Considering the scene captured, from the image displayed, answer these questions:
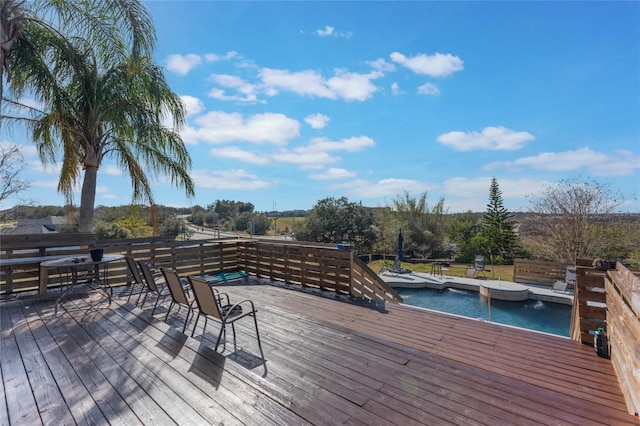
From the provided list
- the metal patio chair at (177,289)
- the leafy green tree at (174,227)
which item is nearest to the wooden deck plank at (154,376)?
the metal patio chair at (177,289)

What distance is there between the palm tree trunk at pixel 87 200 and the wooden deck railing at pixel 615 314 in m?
8.18

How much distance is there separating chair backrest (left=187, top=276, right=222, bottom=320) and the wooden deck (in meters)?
0.34

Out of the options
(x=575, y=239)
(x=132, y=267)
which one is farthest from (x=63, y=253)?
(x=575, y=239)

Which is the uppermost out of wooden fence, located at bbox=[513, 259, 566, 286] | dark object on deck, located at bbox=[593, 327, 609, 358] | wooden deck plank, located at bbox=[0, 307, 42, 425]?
dark object on deck, located at bbox=[593, 327, 609, 358]

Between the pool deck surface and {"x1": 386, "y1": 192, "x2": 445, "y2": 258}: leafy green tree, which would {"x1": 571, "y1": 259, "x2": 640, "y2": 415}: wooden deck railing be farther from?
{"x1": 386, "y1": 192, "x2": 445, "y2": 258}: leafy green tree

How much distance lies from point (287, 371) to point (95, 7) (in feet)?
24.3

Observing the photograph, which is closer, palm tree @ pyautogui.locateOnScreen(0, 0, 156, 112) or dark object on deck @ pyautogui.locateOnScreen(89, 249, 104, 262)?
dark object on deck @ pyautogui.locateOnScreen(89, 249, 104, 262)

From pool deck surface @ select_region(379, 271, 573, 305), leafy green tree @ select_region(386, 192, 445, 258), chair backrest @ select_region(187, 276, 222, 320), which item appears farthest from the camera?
leafy green tree @ select_region(386, 192, 445, 258)

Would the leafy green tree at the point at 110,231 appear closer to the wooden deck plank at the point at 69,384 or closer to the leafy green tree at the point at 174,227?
the leafy green tree at the point at 174,227

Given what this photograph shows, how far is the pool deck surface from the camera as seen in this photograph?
10203 mm

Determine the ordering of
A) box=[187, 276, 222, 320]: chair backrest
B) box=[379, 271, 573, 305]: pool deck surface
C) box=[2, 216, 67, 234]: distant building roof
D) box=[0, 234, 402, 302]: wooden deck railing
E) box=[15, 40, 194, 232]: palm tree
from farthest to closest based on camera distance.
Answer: box=[2, 216, 67, 234]: distant building roof < box=[379, 271, 573, 305]: pool deck surface < box=[15, 40, 194, 232]: palm tree < box=[0, 234, 402, 302]: wooden deck railing < box=[187, 276, 222, 320]: chair backrest

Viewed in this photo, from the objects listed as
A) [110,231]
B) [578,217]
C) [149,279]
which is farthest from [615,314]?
[110,231]

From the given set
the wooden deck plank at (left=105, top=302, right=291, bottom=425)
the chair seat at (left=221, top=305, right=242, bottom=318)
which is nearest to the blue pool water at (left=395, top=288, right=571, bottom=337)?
the chair seat at (left=221, top=305, right=242, bottom=318)

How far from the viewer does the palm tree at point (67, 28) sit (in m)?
4.84
